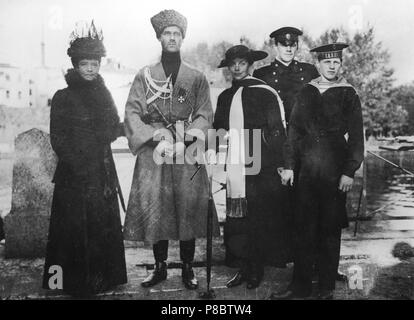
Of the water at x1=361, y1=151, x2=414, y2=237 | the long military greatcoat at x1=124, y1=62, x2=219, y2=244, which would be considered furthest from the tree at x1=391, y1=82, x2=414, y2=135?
the long military greatcoat at x1=124, y1=62, x2=219, y2=244

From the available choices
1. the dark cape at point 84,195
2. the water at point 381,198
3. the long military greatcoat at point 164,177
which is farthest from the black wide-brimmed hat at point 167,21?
the water at point 381,198

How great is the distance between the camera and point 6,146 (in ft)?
17.2

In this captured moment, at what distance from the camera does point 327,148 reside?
4070mm

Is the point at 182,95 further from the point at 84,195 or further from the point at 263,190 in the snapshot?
the point at 84,195

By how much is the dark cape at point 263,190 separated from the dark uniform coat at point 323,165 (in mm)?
214

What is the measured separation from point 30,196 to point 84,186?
3.03 ft

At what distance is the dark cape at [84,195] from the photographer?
409 centimetres

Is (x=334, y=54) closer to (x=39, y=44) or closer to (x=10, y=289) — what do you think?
(x=39, y=44)

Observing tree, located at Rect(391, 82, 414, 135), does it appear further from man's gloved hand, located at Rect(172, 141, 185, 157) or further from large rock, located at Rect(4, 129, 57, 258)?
large rock, located at Rect(4, 129, 57, 258)

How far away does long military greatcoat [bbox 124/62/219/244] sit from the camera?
4.22 m

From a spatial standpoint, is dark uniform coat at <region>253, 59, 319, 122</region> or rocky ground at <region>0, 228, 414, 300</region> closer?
rocky ground at <region>0, 228, 414, 300</region>

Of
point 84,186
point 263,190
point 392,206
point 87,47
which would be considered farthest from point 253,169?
point 392,206

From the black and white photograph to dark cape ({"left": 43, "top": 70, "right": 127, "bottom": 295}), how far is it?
1 cm

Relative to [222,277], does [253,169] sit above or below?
above
